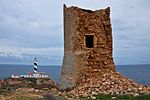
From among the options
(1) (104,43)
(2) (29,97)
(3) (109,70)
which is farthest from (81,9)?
(2) (29,97)

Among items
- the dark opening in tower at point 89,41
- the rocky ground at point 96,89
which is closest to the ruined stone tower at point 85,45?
the dark opening in tower at point 89,41

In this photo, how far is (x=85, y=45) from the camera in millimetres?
23219

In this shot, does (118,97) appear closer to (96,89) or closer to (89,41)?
(96,89)

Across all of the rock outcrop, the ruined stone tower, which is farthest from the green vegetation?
the ruined stone tower

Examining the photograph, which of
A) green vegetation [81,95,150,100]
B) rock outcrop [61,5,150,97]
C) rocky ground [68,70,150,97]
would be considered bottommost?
green vegetation [81,95,150,100]

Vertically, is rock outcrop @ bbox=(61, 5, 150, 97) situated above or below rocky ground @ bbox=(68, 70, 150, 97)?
above

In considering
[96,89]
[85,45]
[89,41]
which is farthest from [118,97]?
[89,41]

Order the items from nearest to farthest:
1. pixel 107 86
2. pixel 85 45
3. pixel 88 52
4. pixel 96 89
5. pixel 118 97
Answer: pixel 118 97 → pixel 96 89 → pixel 107 86 → pixel 88 52 → pixel 85 45

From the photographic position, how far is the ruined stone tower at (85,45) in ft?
75.1

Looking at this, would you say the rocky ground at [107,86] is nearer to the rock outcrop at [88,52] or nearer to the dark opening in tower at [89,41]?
the rock outcrop at [88,52]

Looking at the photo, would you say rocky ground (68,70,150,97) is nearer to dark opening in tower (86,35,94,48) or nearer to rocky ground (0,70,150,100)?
rocky ground (0,70,150,100)

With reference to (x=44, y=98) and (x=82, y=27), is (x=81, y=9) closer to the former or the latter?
(x=82, y=27)

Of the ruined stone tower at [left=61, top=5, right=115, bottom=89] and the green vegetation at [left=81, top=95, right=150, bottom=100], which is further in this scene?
Result: the ruined stone tower at [left=61, top=5, right=115, bottom=89]

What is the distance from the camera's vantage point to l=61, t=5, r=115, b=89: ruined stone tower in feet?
75.1
